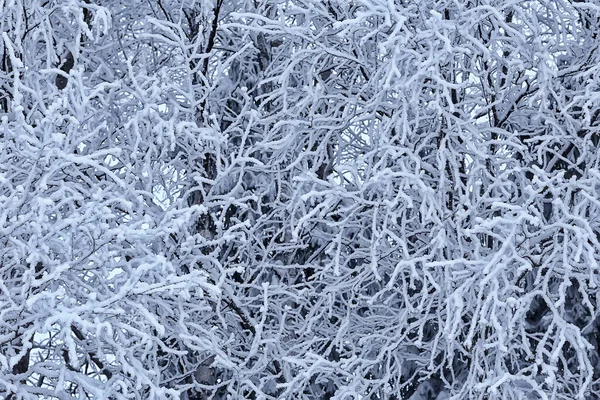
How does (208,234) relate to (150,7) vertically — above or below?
below

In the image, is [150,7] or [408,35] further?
[150,7]

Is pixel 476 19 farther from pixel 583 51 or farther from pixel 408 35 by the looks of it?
pixel 583 51

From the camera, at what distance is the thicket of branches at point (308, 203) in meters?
5.10

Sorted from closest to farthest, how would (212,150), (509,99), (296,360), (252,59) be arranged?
1. (296,360)
2. (212,150)
3. (509,99)
4. (252,59)

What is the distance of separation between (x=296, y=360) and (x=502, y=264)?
1.66 m

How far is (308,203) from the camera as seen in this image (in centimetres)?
733

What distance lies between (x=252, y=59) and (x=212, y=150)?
245 centimetres

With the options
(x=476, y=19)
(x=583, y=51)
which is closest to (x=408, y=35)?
(x=476, y=19)

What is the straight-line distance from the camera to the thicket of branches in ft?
16.7

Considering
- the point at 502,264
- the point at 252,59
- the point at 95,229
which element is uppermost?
the point at 95,229

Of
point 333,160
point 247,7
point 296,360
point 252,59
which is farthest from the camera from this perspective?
point 252,59

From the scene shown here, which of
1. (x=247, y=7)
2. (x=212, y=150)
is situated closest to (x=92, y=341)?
(x=212, y=150)

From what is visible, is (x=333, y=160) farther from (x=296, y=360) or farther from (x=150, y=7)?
(x=296, y=360)

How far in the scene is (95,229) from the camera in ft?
16.3
